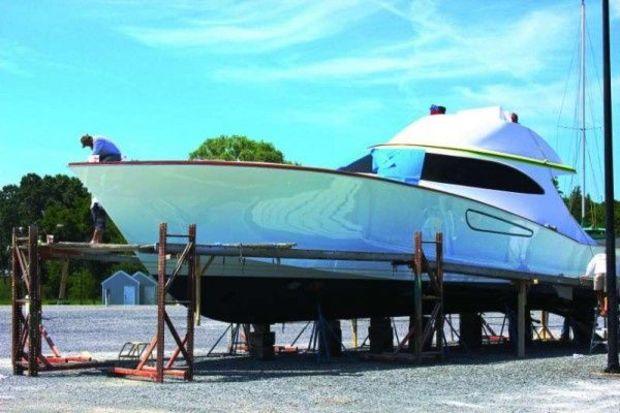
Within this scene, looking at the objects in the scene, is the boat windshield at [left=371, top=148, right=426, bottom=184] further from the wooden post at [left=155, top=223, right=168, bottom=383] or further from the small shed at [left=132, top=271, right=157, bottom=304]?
the small shed at [left=132, top=271, right=157, bottom=304]

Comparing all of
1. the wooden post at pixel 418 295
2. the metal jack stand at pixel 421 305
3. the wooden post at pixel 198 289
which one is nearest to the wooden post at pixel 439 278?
the metal jack stand at pixel 421 305

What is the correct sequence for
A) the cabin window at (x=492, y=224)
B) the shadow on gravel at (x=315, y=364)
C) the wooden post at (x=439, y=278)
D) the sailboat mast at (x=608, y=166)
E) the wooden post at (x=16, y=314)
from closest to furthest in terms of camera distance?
the sailboat mast at (x=608, y=166) < the shadow on gravel at (x=315, y=364) < the wooden post at (x=16, y=314) < the wooden post at (x=439, y=278) < the cabin window at (x=492, y=224)

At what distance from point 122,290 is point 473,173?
42.3 meters

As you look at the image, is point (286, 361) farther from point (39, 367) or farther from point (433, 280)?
point (39, 367)

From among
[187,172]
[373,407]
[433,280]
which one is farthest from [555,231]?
[373,407]

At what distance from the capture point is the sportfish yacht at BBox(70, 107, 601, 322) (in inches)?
616

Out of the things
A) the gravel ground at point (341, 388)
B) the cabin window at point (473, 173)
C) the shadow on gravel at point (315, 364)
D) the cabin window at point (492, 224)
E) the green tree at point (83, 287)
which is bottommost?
the green tree at point (83, 287)

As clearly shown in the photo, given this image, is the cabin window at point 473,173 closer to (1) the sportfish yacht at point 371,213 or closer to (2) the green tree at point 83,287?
(1) the sportfish yacht at point 371,213

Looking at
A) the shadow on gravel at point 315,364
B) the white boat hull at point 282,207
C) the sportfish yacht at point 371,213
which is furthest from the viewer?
the sportfish yacht at point 371,213

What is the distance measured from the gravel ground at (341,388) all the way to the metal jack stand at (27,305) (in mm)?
326

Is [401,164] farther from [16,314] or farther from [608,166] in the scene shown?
[16,314]

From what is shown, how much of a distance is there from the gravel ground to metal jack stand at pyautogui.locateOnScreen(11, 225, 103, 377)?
1.07 feet

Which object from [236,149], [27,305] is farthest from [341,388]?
[236,149]

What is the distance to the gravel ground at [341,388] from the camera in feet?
36.1
